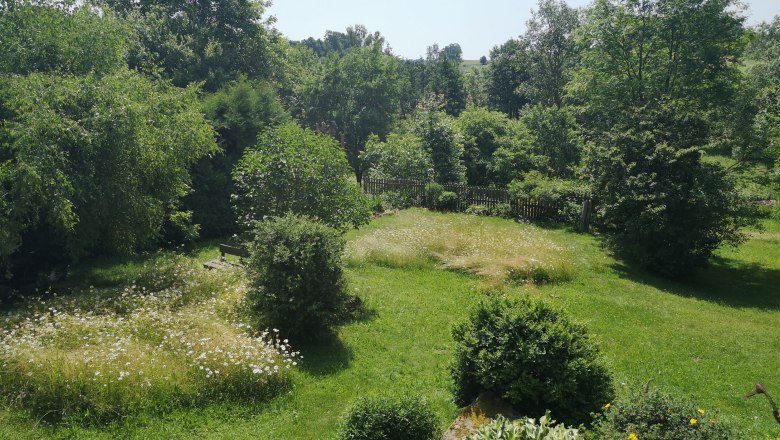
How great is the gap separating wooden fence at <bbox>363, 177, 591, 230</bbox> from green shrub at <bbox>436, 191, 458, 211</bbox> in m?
0.18

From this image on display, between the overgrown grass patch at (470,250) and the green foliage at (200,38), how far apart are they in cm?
1300

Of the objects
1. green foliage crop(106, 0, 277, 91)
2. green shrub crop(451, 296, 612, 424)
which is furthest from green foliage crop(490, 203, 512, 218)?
green shrub crop(451, 296, 612, 424)

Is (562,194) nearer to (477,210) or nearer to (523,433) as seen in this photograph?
(477,210)

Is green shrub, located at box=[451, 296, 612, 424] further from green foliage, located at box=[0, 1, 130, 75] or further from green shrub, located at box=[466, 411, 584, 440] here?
green foliage, located at box=[0, 1, 130, 75]

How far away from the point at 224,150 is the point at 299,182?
31.0 feet

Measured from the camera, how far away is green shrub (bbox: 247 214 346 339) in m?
9.32

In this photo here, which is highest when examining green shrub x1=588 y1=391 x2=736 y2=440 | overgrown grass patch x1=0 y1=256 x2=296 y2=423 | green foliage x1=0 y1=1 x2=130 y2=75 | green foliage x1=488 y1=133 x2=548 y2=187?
green foliage x1=0 y1=1 x2=130 y2=75

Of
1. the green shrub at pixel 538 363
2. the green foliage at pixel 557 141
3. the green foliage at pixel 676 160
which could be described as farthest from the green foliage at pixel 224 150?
the green shrub at pixel 538 363

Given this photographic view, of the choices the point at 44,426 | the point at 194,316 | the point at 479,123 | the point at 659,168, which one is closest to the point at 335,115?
the point at 479,123

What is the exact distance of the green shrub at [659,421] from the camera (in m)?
4.41

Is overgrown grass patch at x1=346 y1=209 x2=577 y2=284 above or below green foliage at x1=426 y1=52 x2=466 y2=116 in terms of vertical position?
below

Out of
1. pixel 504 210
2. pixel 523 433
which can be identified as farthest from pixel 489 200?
pixel 523 433

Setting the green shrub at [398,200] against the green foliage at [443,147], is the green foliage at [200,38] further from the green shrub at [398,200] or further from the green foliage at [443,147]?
the green foliage at [443,147]

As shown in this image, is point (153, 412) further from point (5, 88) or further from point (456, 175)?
point (456, 175)
